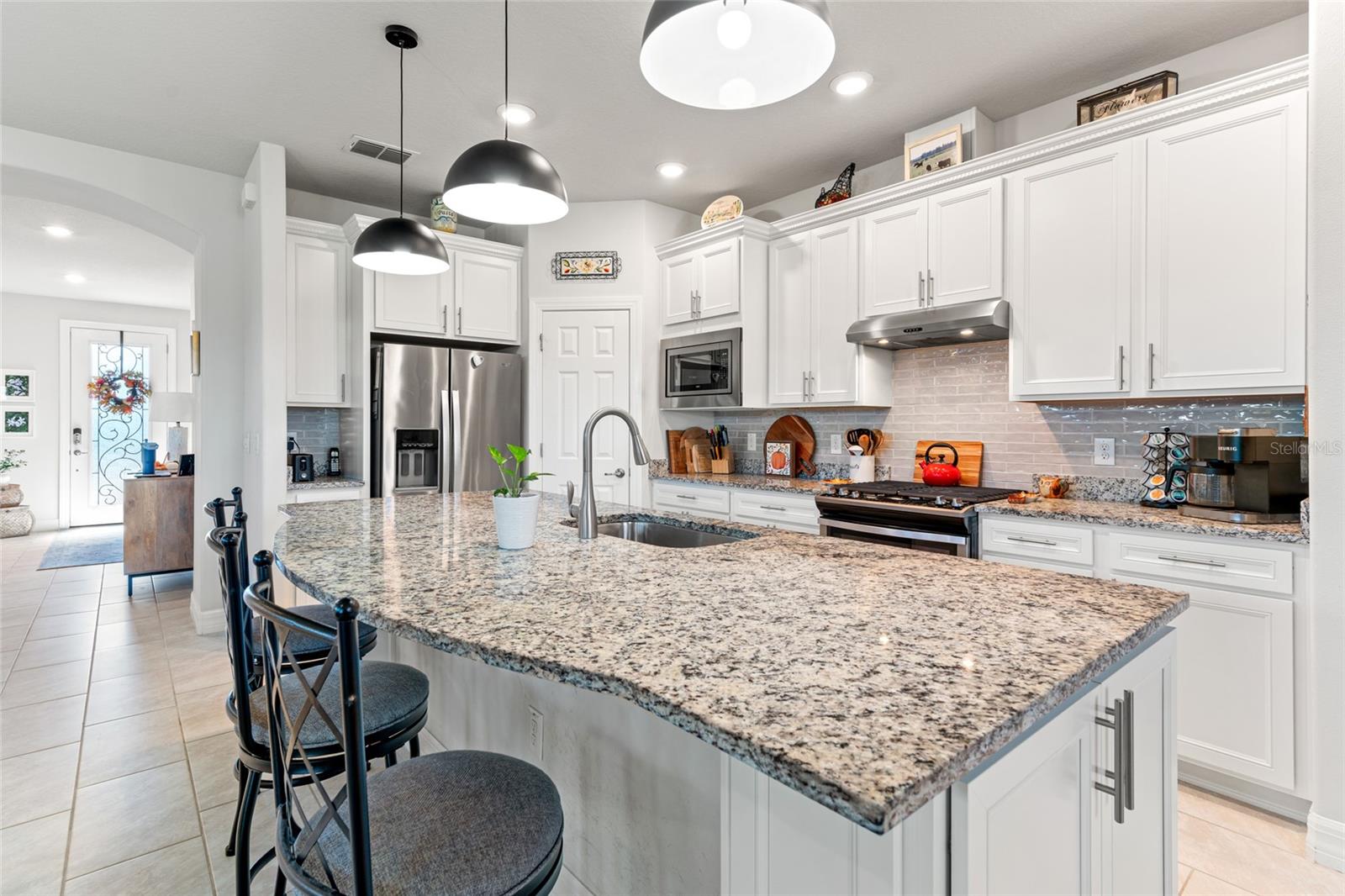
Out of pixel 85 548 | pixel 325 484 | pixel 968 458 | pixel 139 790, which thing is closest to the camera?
pixel 139 790

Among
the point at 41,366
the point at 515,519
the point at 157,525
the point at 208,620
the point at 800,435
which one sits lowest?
the point at 208,620

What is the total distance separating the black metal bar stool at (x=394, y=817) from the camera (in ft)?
2.65

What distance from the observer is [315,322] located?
3.93 metres

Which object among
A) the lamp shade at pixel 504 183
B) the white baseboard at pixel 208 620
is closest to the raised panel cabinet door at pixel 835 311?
the lamp shade at pixel 504 183

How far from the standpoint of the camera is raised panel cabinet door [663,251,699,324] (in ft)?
13.5

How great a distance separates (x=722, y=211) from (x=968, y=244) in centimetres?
155

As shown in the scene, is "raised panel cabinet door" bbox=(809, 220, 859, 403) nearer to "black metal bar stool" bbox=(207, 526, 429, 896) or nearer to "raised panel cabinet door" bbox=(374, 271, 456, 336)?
"raised panel cabinet door" bbox=(374, 271, 456, 336)

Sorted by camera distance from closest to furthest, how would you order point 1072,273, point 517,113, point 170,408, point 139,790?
point 139,790 < point 1072,273 < point 517,113 < point 170,408

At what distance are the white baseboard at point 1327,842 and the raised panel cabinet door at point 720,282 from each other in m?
3.10

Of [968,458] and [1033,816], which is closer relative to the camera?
[1033,816]

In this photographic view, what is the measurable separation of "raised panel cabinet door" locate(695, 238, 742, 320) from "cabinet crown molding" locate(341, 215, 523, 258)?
1365 millimetres

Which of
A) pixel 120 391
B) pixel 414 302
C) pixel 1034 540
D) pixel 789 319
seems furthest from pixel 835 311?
pixel 120 391

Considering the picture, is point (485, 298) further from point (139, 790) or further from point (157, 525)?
point (139, 790)

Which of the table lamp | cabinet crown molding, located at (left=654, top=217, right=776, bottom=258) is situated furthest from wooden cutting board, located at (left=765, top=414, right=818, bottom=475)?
the table lamp
